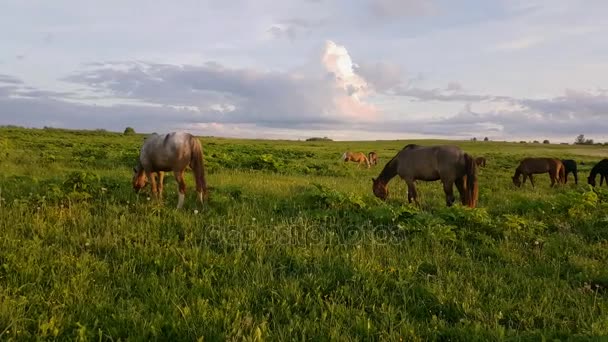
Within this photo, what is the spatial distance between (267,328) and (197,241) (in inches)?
125

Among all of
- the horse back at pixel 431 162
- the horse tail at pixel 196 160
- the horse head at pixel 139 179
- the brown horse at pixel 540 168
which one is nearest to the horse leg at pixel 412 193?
the horse back at pixel 431 162

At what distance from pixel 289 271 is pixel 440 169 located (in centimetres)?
756

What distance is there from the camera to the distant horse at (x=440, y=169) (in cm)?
1139

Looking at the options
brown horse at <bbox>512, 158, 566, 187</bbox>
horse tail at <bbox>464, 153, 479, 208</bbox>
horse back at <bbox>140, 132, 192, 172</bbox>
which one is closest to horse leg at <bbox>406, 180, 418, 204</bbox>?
horse tail at <bbox>464, 153, 479, 208</bbox>

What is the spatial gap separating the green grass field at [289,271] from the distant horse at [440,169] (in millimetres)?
2033

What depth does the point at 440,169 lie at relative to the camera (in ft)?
39.7

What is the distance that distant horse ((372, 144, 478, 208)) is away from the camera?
37.4 feet

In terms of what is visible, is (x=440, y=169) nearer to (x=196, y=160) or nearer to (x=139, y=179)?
(x=196, y=160)

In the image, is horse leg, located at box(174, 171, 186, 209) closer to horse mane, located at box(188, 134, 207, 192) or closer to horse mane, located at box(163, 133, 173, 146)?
horse mane, located at box(188, 134, 207, 192)

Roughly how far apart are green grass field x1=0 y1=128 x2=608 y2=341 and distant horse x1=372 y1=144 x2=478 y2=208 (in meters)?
2.03

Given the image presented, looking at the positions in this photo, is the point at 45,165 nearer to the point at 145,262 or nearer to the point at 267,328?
the point at 145,262

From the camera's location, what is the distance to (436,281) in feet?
18.6

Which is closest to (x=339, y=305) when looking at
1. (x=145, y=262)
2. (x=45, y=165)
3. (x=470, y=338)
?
(x=470, y=338)

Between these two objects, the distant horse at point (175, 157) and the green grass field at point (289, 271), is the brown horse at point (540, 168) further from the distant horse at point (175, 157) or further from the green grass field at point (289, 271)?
the distant horse at point (175, 157)
